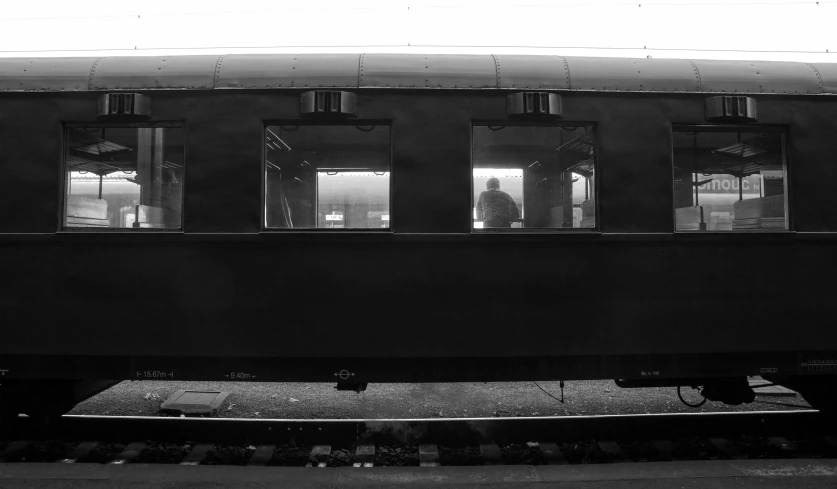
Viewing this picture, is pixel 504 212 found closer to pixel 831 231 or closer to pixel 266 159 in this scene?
pixel 266 159

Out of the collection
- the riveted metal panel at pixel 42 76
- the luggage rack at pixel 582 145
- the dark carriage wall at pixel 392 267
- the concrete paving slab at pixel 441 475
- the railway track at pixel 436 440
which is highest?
the riveted metal panel at pixel 42 76

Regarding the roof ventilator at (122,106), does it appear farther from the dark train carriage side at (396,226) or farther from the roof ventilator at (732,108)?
the roof ventilator at (732,108)

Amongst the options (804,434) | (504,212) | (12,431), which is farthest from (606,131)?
(12,431)

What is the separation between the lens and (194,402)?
18.0ft

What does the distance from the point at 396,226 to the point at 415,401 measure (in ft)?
10.5

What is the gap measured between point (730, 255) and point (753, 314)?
45 centimetres

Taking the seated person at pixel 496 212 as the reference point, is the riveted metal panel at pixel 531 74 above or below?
above

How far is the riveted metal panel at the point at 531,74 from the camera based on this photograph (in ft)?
12.1

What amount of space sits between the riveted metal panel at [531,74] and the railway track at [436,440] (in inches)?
106

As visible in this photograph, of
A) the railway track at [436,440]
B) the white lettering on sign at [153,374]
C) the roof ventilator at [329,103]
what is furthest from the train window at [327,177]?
the railway track at [436,440]

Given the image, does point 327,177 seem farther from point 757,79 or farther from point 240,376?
point 757,79

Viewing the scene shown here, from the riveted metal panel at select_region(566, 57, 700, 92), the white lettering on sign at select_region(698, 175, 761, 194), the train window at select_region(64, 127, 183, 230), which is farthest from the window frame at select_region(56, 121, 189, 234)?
the white lettering on sign at select_region(698, 175, 761, 194)

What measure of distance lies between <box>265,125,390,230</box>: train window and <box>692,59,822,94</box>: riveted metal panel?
240 cm

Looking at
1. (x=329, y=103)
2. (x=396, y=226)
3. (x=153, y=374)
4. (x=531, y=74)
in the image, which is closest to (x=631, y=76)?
(x=531, y=74)
